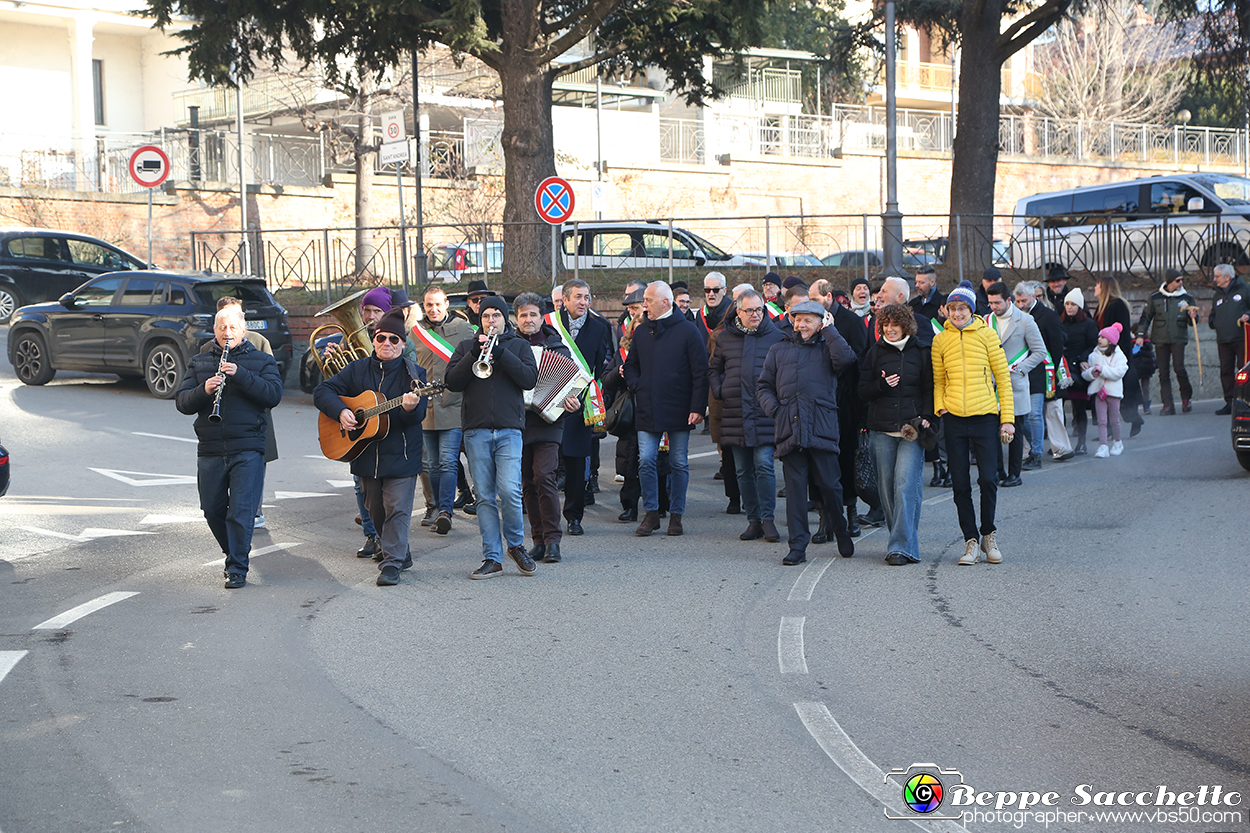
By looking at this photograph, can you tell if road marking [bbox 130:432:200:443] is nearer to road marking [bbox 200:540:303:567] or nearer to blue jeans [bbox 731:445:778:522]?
road marking [bbox 200:540:303:567]

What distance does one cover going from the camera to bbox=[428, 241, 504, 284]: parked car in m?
23.9

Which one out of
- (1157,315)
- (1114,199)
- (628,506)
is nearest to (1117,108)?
(1114,199)

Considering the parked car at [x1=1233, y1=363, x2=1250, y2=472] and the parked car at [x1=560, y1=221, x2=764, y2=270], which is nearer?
the parked car at [x1=1233, y1=363, x2=1250, y2=472]

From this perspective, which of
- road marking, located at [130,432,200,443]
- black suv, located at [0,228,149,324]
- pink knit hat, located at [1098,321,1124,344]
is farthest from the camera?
black suv, located at [0,228,149,324]

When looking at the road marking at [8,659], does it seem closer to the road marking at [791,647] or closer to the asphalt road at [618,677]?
the asphalt road at [618,677]

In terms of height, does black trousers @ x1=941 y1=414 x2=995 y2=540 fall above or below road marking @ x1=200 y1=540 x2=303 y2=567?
above

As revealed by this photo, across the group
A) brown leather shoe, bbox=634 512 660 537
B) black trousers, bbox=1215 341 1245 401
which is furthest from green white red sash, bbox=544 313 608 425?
black trousers, bbox=1215 341 1245 401

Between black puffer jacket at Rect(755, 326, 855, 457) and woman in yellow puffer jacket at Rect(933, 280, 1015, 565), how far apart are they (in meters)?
0.72

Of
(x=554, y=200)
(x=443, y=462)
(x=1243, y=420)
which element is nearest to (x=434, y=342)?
(x=443, y=462)

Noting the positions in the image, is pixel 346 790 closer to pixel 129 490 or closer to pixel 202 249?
pixel 129 490

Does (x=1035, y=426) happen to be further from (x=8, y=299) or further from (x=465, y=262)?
(x=8, y=299)

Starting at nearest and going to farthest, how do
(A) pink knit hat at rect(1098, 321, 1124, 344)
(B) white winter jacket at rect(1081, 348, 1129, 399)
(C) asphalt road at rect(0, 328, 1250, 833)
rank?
1. (C) asphalt road at rect(0, 328, 1250, 833)
2. (B) white winter jacket at rect(1081, 348, 1129, 399)
3. (A) pink knit hat at rect(1098, 321, 1124, 344)

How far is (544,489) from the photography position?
9.72m

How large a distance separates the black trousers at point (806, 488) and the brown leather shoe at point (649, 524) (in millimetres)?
1399
